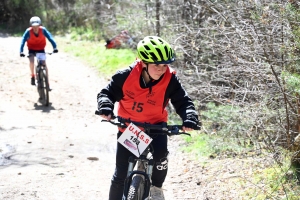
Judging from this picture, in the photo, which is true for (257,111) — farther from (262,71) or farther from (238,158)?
(238,158)

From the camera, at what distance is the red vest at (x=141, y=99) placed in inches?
175

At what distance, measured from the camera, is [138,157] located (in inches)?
169

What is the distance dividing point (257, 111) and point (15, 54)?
43.4 feet

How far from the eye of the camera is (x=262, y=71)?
5.41 metres

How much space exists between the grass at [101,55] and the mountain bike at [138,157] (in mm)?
9915

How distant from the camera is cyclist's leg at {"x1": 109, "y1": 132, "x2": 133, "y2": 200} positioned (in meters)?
4.54

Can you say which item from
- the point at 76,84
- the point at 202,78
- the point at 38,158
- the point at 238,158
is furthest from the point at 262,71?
the point at 76,84

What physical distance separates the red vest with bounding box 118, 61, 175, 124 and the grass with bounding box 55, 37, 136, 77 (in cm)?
959

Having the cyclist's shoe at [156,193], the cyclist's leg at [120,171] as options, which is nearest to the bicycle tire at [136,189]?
the cyclist's leg at [120,171]

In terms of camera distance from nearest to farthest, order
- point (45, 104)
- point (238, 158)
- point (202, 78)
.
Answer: point (238, 158) < point (202, 78) < point (45, 104)

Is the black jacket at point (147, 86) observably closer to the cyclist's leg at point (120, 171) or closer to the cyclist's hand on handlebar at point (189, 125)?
the cyclist's hand on handlebar at point (189, 125)

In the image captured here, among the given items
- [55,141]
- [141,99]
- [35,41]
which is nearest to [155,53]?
[141,99]

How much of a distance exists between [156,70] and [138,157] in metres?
0.83

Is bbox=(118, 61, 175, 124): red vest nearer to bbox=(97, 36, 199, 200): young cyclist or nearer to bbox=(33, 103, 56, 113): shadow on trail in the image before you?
bbox=(97, 36, 199, 200): young cyclist
